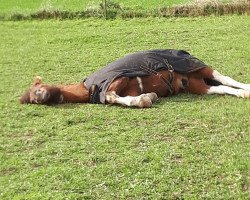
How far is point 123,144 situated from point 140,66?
5.41 feet

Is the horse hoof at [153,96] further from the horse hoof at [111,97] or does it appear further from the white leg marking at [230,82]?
the white leg marking at [230,82]

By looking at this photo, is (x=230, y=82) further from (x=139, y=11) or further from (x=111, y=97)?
(x=139, y=11)

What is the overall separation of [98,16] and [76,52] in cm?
445

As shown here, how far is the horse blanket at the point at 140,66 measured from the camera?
21.1 ft

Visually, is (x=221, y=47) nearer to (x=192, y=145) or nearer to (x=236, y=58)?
(x=236, y=58)

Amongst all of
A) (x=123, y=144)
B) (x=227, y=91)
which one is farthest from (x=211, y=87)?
(x=123, y=144)

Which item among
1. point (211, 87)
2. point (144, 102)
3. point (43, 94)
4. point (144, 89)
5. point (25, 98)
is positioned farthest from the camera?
point (25, 98)

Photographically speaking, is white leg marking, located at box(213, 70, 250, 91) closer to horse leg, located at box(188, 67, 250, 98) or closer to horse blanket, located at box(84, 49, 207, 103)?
horse leg, located at box(188, 67, 250, 98)

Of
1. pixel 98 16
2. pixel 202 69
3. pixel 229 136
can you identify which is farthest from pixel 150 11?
pixel 229 136

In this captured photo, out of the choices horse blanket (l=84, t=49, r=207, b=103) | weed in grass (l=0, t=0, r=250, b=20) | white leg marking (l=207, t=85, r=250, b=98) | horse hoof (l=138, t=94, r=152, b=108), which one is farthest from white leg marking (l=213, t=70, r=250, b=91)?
weed in grass (l=0, t=0, r=250, b=20)

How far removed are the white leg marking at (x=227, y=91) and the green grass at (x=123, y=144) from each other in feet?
0.37

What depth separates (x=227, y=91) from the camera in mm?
6586

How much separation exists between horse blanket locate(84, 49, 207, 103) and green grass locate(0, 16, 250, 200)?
1.10 ft

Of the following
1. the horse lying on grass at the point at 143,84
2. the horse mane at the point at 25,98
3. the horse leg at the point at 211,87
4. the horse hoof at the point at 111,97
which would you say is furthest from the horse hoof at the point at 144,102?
the horse mane at the point at 25,98
